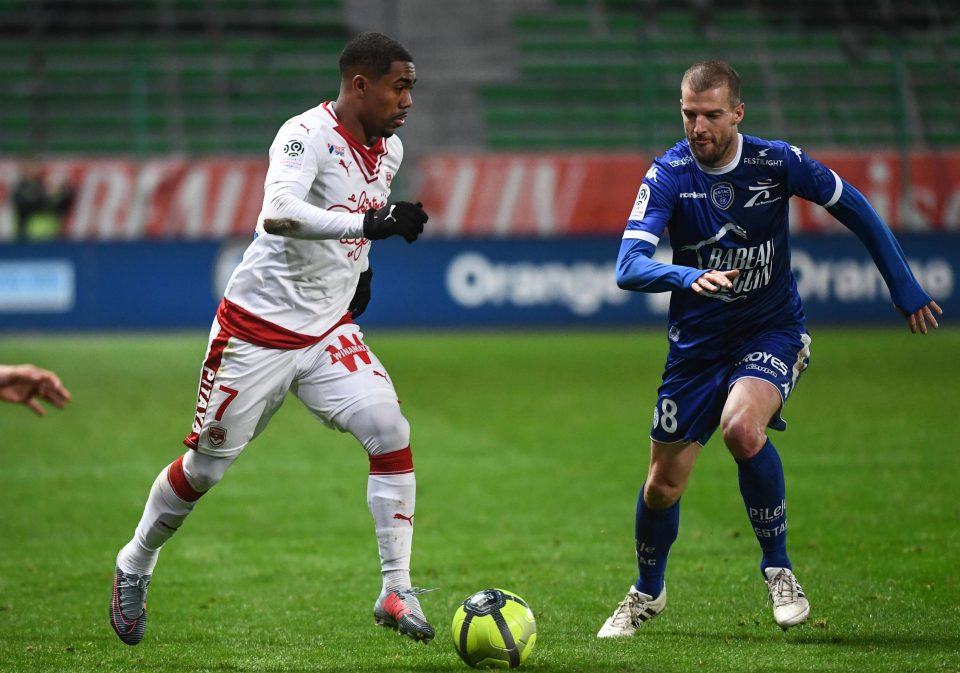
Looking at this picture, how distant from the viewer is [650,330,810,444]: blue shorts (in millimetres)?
5754

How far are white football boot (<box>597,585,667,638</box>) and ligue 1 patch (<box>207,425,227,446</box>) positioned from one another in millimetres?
1829

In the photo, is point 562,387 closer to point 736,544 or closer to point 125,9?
point 736,544

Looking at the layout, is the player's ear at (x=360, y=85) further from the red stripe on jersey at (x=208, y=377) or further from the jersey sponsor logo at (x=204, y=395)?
the jersey sponsor logo at (x=204, y=395)

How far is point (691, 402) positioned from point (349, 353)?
1.50m

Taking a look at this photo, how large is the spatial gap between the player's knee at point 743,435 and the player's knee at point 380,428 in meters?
1.34

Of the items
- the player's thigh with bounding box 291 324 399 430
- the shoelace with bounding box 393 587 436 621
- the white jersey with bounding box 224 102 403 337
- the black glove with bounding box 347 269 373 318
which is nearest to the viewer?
the shoelace with bounding box 393 587 436 621

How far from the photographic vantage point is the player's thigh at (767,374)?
18.2ft

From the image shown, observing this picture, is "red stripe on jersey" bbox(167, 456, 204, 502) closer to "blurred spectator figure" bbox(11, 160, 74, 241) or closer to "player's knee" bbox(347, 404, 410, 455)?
"player's knee" bbox(347, 404, 410, 455)

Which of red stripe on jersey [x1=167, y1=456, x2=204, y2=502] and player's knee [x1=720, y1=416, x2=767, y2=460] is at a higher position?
player's knee [x1=720, y1=416, x2=767, y2=460]

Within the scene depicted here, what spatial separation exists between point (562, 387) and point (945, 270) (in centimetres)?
870

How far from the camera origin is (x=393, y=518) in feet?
18.5

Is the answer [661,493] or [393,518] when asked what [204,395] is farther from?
[661,493]

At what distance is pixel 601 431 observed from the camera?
12.1 metres

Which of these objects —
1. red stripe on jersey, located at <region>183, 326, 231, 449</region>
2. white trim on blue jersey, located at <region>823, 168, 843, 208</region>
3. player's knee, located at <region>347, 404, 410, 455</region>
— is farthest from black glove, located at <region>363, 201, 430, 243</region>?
white trim on blue jersey, located at <region>823, 168, 843, 208</region>
